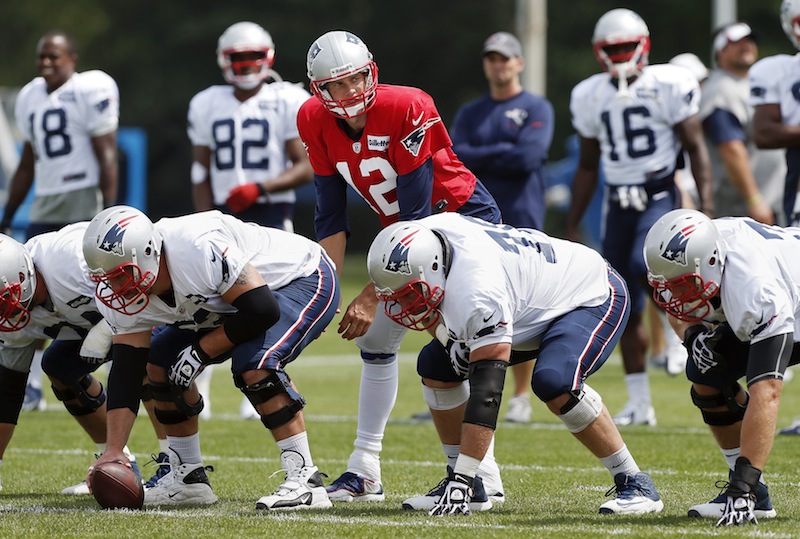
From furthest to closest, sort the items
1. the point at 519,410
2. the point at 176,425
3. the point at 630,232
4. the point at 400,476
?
the point at 519,410 < the point at 630,232 < the point at 400,476 < the point at 176,425

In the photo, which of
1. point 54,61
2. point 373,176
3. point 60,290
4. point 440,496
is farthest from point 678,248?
point 54,61

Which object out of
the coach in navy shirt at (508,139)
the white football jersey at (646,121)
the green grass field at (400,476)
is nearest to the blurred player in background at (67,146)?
the green grass field at (400,476)

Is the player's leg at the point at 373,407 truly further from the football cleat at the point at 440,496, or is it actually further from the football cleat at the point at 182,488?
the football cleat at the point at 182,488

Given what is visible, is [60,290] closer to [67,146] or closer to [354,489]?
[354,489]

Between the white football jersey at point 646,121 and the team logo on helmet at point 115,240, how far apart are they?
3.73 metres

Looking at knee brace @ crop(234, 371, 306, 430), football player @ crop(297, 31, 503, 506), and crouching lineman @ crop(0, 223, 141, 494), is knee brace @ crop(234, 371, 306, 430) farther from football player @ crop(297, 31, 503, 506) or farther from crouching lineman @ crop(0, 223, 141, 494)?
crouching lineman @ crop(0, 223, 141, 494)

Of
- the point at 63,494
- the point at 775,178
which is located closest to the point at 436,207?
the point at 63,494

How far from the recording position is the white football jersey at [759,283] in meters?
4.55

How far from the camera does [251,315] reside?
5.00 metres

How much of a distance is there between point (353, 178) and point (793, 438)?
9.80 feet

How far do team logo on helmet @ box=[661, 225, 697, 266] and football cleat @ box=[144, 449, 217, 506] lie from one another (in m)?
2.04

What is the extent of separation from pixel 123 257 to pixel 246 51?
3.66 metres

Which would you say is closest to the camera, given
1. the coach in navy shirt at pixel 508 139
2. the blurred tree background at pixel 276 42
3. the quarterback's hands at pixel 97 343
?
the quarterback's hands at pixel 97 343

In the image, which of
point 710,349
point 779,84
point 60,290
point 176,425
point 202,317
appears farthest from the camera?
point 779,84
